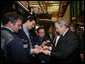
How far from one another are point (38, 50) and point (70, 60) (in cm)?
67

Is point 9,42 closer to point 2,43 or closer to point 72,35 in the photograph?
point 2,43

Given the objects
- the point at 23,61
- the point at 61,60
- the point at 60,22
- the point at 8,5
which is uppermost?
the point at 8,5

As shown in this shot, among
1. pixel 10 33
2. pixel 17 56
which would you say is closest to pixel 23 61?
pixel 17 56

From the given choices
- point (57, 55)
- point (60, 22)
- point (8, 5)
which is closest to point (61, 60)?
point (57, 55)

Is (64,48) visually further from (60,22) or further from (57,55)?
(60,22)

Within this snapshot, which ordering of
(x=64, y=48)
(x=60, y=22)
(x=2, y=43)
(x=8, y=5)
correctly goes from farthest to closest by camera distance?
→ (x=8, y=5)
(x=60, y=22)
(x=64, y=48)
(x=2, y=43)

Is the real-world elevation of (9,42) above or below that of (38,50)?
above

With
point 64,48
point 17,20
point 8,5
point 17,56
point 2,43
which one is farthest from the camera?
point 8,5

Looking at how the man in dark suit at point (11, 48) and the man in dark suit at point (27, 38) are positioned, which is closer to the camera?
the man in dark suit at point (11, 48)

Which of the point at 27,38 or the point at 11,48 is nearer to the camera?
the point at 11,48

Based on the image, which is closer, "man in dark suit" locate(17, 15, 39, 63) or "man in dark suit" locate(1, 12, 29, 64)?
"man in dark suit" locate(1, 12, 29, 64)

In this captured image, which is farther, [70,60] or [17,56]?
[70,60]

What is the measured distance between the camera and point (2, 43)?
1774 mm

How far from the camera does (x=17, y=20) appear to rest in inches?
77.4
